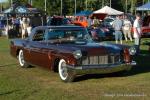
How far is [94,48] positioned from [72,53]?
25.0 inches

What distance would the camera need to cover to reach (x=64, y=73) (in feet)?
35.0

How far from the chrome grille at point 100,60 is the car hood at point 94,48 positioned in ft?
0.33

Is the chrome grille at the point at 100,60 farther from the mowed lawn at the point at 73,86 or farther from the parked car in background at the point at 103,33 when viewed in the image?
the parked car in background at the point at 103,33

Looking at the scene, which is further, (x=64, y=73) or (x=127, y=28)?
(x=127, y=28)

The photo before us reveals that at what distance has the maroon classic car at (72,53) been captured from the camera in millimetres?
10289

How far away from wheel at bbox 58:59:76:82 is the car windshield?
3.32ft

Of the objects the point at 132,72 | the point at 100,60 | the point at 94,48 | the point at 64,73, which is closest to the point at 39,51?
the point at 64,73

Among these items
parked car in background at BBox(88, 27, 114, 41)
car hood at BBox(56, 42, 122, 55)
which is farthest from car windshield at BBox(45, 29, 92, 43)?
parked car in background at BBox(88, 27, 114, 41)

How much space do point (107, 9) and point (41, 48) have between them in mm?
32540

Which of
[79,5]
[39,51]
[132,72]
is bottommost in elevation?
[132,72]

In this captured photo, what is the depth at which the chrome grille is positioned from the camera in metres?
10.3

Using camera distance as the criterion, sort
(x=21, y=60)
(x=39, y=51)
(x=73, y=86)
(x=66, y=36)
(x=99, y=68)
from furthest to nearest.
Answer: (x=21, y=60) < (x=66, y=36) < (x=39, y=51) < (x=99, y=68) < (x=73, y=86)

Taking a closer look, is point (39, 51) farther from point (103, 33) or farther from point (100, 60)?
point (103, 33)

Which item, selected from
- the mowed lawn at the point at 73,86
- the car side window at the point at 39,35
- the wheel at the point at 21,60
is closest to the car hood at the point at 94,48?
the mowed lawn at the point at 73,86
